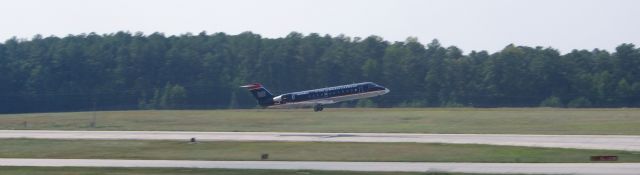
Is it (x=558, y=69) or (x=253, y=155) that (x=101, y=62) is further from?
(x=253, y=155)

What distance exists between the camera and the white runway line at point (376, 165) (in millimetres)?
42406

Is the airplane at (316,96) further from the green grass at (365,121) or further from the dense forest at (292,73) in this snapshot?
the dense forest at (292,73)

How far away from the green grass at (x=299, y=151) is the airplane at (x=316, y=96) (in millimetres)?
44453

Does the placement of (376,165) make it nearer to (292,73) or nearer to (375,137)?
(375,137)

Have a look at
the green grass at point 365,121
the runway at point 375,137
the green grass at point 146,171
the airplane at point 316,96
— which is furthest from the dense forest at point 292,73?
the green grass at point 146,171

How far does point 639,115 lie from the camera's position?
88938 millimetres

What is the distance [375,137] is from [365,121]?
2344cm

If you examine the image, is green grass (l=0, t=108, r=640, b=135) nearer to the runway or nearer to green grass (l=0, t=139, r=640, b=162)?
the runway

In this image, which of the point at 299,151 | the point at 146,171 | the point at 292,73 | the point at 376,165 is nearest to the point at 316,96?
the point at 299,151

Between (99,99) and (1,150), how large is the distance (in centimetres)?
9357

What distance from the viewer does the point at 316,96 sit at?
357 feet

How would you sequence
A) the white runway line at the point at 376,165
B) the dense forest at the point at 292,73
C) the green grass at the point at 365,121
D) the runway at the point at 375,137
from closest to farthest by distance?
the white runway line at the point at 376,165, the runway at the point at 375,137, the green grass at the point at 365,121, the dense forest at the point at 292,73

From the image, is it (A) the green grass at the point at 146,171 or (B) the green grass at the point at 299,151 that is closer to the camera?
(A) the green grass at the point at 146,171

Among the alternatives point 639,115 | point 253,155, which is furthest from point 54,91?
point 253,155
